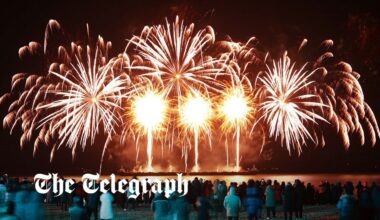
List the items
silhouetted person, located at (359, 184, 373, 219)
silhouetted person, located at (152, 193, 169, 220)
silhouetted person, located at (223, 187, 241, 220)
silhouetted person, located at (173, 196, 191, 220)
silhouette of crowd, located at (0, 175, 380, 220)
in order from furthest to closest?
silhouetted person, located at (223, 187, 241, 220), silhouetted person, located at (173, 196, 191, 220), silhouetted person, located at (359, 184, 373, 219), silhouetted person, located at (152, 193, 169, 220), silhouette of crowd, located at (0, 175, 380, 220)

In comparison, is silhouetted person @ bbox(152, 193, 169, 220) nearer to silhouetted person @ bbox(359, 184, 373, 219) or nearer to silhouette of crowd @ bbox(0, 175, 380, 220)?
silhouette of crowd @ bbox(0, 175, 380, 220)

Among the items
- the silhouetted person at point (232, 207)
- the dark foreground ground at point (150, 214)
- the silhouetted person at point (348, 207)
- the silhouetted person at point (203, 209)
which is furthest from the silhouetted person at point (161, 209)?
the dark foreground ground at point (150, 214)

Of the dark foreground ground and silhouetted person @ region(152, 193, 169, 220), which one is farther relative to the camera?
the dark foreground ground

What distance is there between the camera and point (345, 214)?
1508cm

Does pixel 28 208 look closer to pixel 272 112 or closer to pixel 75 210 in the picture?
pixel 75 210

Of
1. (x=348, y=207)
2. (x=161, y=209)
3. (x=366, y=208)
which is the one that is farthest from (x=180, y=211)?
(x=366, y=208)

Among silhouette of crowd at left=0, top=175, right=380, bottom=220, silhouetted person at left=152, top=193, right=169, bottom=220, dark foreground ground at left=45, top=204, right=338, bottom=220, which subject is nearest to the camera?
silhouette of crowd at left=0, top=175, right=380, bottom=220

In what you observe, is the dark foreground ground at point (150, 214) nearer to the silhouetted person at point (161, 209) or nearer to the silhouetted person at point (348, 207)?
the silhouetted person at point (348, 207)

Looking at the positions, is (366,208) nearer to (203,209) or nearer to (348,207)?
(348,207)

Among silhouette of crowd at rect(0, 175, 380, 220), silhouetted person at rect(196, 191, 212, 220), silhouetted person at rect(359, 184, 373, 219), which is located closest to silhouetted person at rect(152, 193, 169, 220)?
silhouette of crowd at rect(0, 175, 380, 220)

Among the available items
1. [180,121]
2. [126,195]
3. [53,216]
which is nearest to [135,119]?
[180,121]

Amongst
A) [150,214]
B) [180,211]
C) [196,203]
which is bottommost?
[150,214]

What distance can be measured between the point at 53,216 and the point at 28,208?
10095mm

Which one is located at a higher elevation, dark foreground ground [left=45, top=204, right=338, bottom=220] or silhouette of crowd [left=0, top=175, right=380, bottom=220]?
silhouette of crowd [left=0, top=175, right=380, bottom=220]
